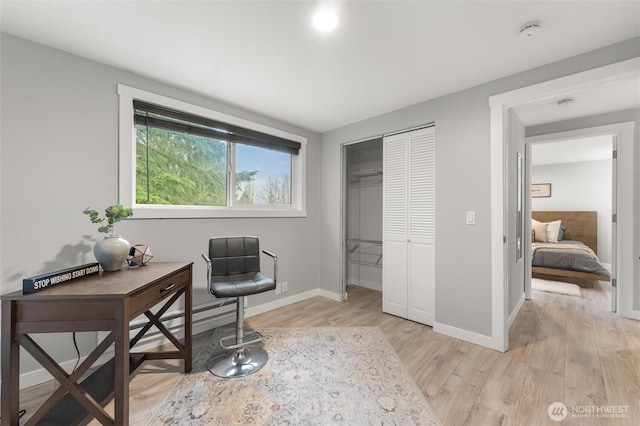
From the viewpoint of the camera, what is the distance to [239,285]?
6.73 feet

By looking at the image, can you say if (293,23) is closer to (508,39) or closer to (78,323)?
(508,39)

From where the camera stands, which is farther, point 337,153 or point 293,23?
point 337,153

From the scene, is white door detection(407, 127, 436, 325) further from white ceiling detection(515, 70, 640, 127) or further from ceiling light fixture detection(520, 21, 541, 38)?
ceiling light fixture detection(520, 21, 541, 38)

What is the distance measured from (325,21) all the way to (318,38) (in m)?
0.16

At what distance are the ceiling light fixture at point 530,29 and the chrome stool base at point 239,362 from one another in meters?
2.93

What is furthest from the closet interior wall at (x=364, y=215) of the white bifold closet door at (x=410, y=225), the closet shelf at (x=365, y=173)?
the white bifold closet door at (x=410, y=225)

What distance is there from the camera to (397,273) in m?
3.03

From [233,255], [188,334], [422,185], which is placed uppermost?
[422,185]

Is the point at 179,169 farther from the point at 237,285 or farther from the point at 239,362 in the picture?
the point at 239,362

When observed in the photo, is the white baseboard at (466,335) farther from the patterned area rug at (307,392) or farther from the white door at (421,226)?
the patterned area rug at (307,392)

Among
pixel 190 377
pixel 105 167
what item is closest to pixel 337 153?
pixel 105 167

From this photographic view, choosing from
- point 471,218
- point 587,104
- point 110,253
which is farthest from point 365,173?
point 110,253

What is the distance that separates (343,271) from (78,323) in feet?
9.19

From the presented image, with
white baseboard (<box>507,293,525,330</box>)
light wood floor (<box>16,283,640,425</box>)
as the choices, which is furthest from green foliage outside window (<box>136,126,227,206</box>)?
white baseboard (<box>507,293,525,330</box>)
